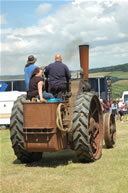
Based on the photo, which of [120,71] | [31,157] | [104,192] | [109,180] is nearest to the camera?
[104,192]

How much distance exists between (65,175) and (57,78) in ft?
6.87

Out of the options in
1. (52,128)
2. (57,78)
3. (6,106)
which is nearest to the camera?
(52,128)

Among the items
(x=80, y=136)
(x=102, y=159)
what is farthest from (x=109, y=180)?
(x=102, y=159)

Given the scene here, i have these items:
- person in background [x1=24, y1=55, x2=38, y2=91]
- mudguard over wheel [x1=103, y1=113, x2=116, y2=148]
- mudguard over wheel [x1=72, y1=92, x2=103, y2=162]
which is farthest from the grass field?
person in background [x1=24, y1=55, x2=38, y2=91]

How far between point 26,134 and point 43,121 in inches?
15.8

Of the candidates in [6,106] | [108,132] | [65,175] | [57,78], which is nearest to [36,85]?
[57,78]

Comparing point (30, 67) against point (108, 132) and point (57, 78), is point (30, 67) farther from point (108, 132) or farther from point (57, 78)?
point (108, 132)

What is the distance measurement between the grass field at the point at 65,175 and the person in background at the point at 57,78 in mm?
1427

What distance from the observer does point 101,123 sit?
24.6ft

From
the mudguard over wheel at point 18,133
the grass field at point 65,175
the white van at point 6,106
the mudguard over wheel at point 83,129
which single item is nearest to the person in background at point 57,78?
the mudguard over wheel at point 83,129

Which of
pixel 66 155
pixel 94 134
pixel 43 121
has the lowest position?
pixel 66 155

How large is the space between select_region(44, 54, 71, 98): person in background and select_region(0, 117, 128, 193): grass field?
143 cm

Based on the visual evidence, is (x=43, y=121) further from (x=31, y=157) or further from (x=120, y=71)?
(x=120, y=71)

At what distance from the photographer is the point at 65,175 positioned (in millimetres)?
5418
